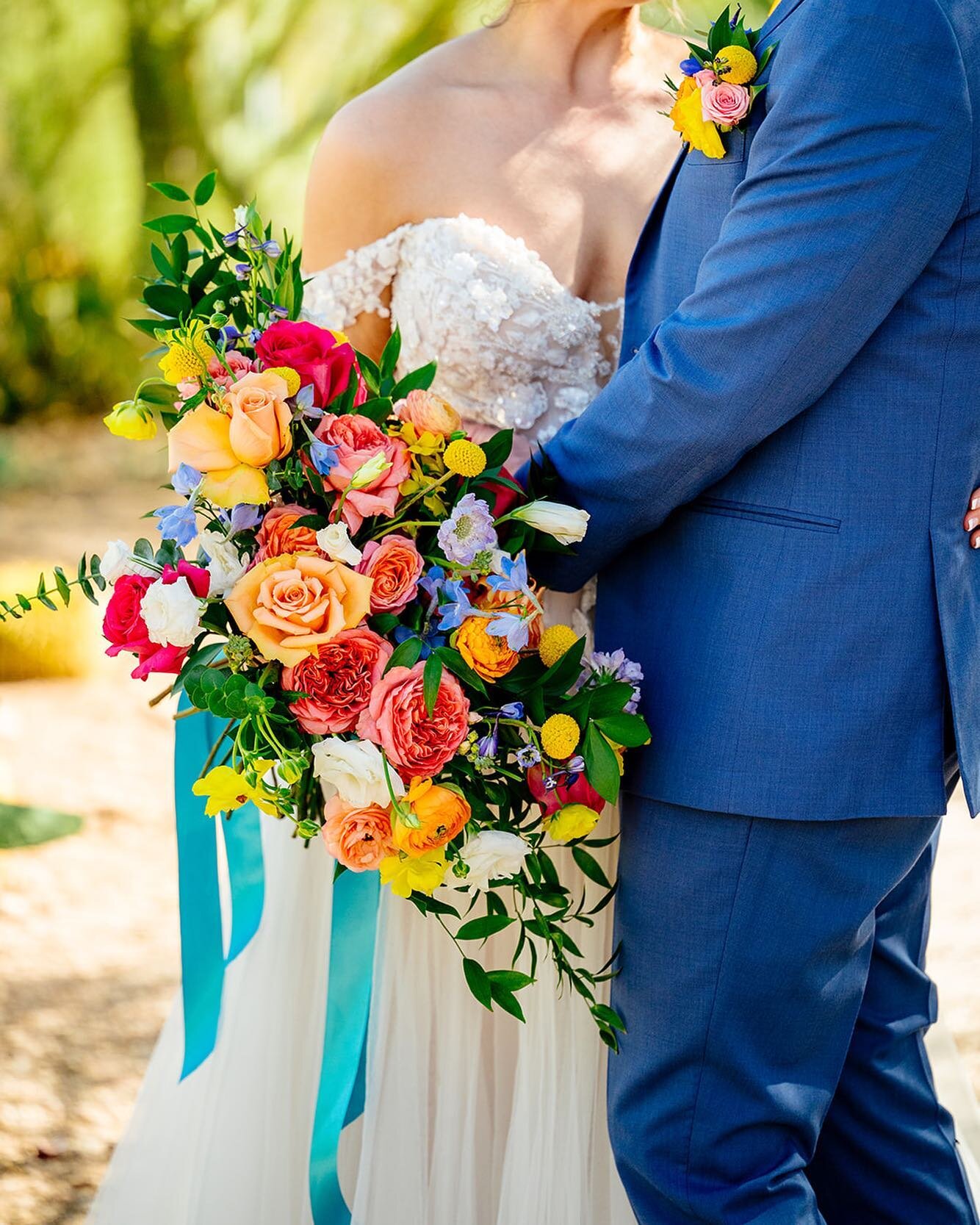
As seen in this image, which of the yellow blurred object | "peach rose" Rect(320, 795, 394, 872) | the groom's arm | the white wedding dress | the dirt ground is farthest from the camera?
the yellow blurred object

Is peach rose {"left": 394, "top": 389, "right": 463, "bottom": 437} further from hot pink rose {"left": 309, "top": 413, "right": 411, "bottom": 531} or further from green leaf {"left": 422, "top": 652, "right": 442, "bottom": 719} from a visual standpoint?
green leaf {"left": 422, "top": 652, "right": 442, "bottom": 719}

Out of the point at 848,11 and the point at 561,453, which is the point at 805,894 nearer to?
the point at 561,453

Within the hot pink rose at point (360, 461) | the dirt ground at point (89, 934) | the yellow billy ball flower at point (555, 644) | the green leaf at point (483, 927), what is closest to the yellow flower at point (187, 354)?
the hot pink rose at point (360, 461)

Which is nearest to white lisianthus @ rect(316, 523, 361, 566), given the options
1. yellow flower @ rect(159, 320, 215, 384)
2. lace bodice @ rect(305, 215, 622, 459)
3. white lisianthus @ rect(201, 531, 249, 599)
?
white lisianthus @ rect(201, 531, 249, 599)

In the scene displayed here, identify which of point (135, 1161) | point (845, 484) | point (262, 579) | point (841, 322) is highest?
point (841, 322)

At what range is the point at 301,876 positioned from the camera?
6.13ft

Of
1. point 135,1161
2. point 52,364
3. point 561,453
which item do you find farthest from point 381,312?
point 52,364

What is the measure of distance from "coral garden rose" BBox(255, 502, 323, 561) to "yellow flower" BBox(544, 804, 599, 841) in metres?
0.43

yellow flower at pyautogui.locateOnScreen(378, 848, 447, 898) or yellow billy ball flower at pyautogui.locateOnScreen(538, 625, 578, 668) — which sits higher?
yellow billy ball flower at pyautogui.locateOnScreen(538, 625, 578, 668)

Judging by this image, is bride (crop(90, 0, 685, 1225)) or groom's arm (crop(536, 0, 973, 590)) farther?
bride (crop(90, 0, 685, 1225))

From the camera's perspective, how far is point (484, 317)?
Answer: 1.73 meters

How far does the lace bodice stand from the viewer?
173 centimetres

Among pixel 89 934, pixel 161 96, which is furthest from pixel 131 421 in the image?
pixel 161 96

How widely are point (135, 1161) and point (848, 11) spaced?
73.7 inches
